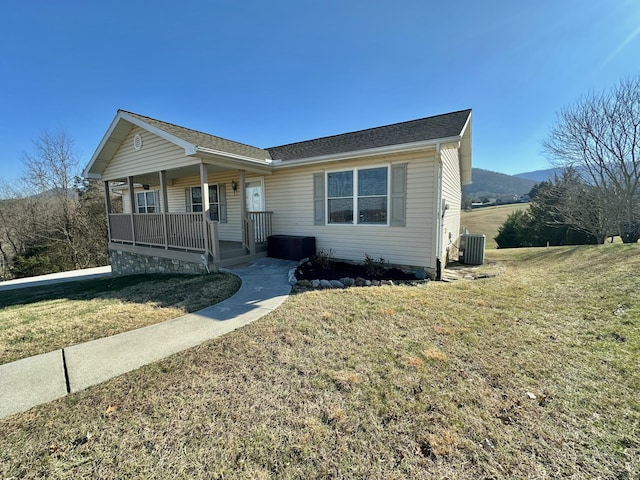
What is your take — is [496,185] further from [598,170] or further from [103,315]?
[103,315]

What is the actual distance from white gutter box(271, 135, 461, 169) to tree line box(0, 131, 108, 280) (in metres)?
19.4

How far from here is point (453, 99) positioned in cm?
1248

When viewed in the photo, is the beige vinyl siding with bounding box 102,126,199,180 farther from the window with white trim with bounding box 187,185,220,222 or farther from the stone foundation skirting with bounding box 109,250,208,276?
the stone foundation skirting with bounding box 109,250,208,276

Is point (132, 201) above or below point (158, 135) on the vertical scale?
below

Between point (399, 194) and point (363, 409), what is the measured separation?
19.0 feet

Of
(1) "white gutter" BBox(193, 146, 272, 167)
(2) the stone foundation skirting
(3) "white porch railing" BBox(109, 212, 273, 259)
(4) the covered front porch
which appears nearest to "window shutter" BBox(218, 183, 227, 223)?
(4) the covered front porch

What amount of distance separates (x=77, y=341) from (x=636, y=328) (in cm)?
758

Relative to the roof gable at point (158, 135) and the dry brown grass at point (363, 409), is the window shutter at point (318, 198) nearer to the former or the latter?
the roof gable at point (158, 135)

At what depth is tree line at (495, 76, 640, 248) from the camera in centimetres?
1410

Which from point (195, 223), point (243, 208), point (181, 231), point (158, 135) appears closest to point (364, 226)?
point (243, 208)

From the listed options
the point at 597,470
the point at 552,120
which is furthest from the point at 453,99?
the point at 597,470

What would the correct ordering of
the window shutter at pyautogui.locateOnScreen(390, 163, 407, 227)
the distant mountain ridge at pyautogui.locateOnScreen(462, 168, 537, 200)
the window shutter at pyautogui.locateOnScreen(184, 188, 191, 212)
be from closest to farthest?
the window shutter at pyautogui.locateOnScreen(390, 163, 407, 227) → the window shutter at pyautogui.locateOnScreen(184, 188, 191, 212) → the distant mountain ridge at pyautogui.locateOnScreen(462, 168, 537, 200)

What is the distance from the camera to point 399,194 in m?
7.13

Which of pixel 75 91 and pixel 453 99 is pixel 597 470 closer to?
pixel 453 99
